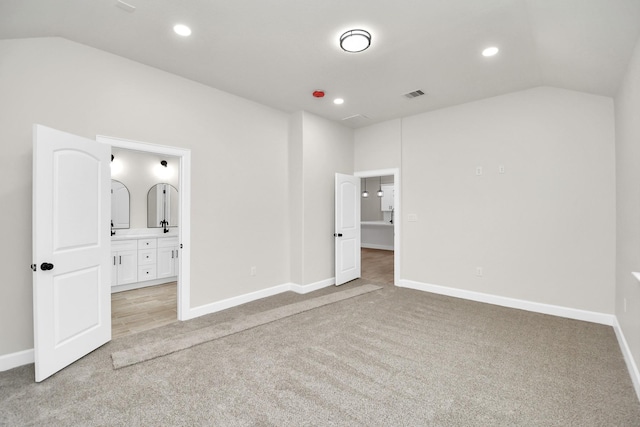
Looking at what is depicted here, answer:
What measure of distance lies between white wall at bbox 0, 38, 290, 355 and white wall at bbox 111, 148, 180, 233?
199 centimetres

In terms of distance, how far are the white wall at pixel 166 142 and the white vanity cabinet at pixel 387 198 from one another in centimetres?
619

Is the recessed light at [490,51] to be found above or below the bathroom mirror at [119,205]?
above

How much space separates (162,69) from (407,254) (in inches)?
A: 170

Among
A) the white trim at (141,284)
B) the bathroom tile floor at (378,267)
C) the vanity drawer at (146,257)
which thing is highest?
the vanity drawer at (146,257)

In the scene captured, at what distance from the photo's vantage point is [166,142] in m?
3.45

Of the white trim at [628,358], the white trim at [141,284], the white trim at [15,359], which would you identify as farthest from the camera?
the white trim at [141,284]

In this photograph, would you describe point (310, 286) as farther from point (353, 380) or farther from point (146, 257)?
point (146, 257)

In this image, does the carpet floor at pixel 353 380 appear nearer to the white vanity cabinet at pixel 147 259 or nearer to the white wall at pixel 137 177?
the white vanity cabinet at pixel 147 259

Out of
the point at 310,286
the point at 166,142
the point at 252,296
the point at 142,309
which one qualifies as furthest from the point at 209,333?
the point at 166,142

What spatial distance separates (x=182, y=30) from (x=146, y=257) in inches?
152

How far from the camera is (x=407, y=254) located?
16.6 feet

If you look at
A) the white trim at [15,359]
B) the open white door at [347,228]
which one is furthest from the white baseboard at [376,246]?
the white trim at [15,359]

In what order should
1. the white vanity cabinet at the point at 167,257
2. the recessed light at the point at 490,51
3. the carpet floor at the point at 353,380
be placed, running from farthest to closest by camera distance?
the white vanity cabinet at the point at 167,257, the recessed light at the point at 490,51, the carpet floor at the point at 353,380

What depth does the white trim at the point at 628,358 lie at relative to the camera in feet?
7.09
